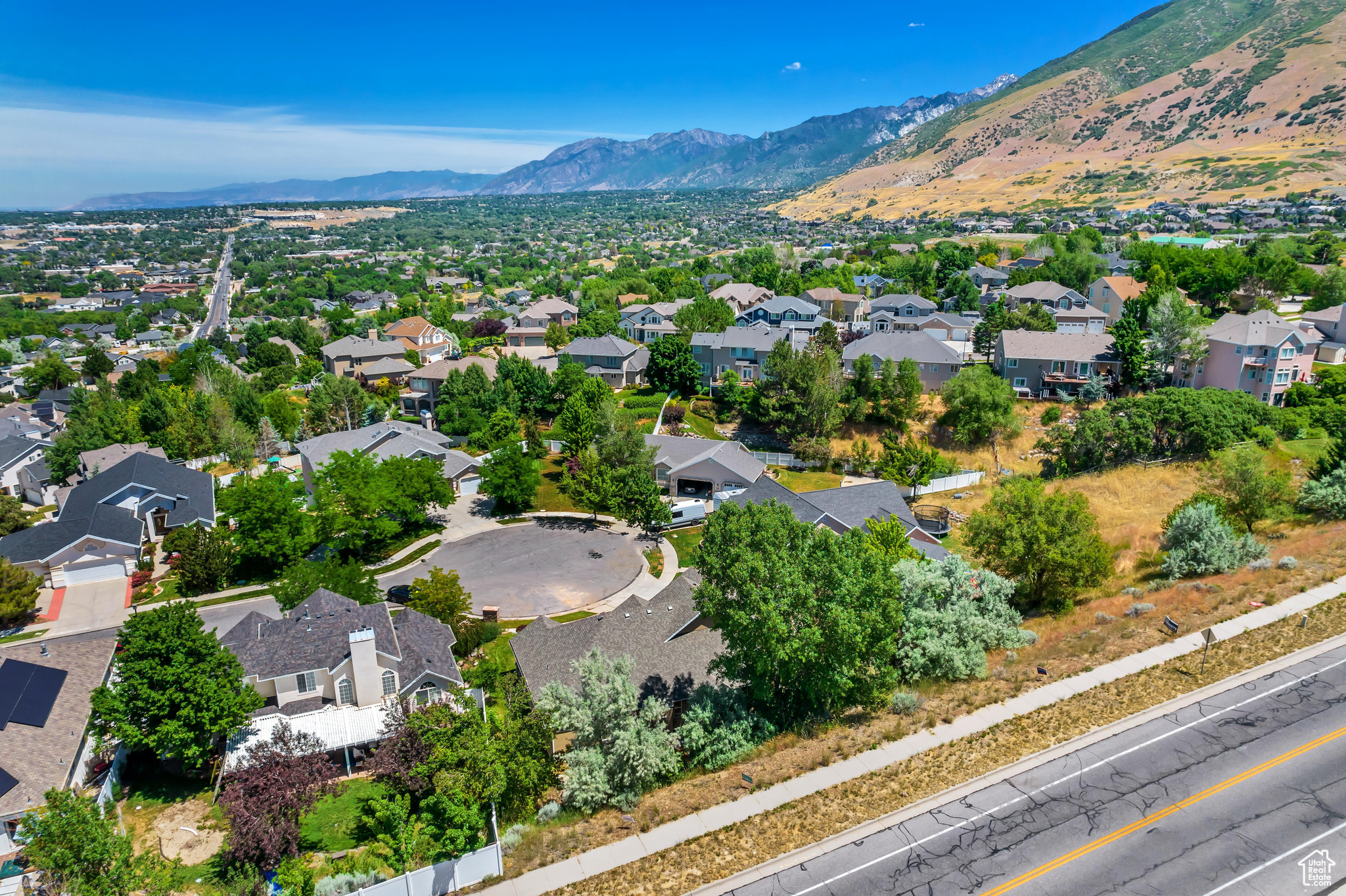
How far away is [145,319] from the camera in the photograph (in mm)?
148500

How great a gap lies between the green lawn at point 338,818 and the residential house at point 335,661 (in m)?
3.83

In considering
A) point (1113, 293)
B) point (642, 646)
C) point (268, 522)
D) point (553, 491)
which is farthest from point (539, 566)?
point (1113, 293)

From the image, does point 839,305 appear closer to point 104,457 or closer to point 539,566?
point 539,566

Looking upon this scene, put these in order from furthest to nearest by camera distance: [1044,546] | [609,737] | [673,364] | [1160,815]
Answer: [673,364] → [1044,546] → [609,737] → [1160,815]

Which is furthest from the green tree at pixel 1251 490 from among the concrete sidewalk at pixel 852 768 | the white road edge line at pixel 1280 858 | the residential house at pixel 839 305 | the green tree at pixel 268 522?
the residential house at pixel 839 305

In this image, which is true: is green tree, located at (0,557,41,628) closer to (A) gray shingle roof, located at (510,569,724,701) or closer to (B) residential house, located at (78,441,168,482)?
(B) residential house, located at (78,441,168,482)

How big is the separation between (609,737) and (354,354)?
85.6 m

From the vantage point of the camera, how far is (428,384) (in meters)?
86.4

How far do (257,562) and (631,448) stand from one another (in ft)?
86.5

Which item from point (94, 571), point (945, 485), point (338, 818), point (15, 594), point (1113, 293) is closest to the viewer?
point (338, 818)

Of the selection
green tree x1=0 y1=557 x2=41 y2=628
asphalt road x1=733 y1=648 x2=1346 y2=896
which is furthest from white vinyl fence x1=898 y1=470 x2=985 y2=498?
green tree x1=0 y1=557 x2=41 y2=628

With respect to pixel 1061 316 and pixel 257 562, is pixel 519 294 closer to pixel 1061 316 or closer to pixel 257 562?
pixel 1061 316

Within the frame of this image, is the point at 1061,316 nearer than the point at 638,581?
No

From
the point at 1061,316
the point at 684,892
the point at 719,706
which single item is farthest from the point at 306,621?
the point at 1061,316
